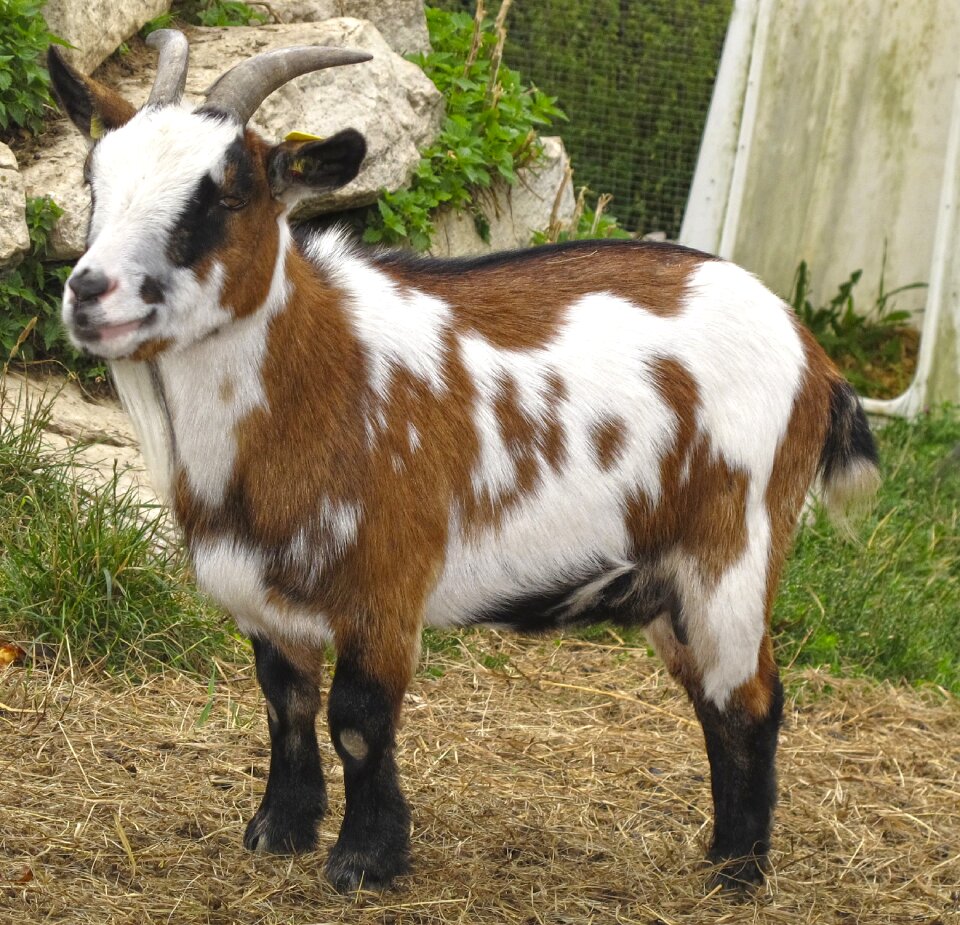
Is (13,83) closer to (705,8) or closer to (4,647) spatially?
(4,647)

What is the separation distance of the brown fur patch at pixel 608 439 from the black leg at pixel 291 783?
1000mm

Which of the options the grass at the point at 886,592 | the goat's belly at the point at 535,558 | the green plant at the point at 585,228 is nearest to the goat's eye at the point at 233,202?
the goat's belly at the point at 535,558

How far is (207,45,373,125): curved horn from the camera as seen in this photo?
3.54 metres

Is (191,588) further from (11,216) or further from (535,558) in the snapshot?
(535,558)

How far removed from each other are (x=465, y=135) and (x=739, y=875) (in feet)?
14.0

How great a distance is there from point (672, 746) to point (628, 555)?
59.4 inches

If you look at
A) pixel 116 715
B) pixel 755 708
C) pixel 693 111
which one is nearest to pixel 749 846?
pixel 755 708

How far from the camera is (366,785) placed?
3854 millimetres

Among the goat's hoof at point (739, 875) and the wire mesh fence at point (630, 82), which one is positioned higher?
the wire mesh fence at point (630, 82)

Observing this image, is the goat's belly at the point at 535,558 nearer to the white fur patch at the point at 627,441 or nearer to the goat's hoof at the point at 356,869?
the white fur patch at the point at 627,441

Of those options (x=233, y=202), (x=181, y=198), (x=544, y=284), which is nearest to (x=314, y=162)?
(x=233, y=202)

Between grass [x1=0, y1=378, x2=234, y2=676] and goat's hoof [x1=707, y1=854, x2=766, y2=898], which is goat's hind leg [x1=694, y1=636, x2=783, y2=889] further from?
grass [x1=0, y1=378, x2=234, y2=676]

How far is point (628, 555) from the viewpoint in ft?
13.2

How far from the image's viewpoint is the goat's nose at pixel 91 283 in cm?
322
